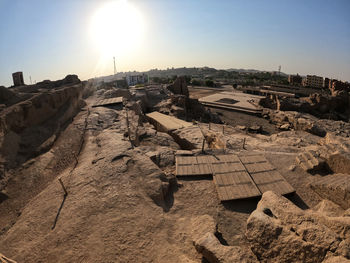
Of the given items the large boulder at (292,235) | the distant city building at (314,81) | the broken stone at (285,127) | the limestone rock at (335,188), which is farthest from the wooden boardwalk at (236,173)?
the distant city building at (314,81)

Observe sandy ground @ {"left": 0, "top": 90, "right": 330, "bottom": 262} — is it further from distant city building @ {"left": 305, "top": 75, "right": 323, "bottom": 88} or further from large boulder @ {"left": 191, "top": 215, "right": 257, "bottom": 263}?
distant city building @ {"left": 305, "top": 75, "right": 323, "bottom": 88}

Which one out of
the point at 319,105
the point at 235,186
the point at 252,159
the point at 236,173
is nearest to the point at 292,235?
the point at 235,186

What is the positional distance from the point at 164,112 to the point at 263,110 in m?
12.8

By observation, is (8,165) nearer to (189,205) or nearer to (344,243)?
(189,205)

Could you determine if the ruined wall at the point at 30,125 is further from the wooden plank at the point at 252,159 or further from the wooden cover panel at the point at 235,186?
the wooden plank at the point at 252,159

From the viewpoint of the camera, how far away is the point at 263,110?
22438 mm

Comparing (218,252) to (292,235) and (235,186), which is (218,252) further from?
(235,186)

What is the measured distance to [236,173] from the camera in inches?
219

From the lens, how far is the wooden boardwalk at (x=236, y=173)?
4.88m

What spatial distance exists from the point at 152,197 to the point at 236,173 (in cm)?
260

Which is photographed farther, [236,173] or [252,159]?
[252,159]

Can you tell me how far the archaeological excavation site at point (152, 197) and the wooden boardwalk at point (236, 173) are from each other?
0.03 m

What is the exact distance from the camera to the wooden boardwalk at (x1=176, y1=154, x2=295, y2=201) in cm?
488

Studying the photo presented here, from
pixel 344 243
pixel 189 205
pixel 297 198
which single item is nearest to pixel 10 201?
pixel 189 205
